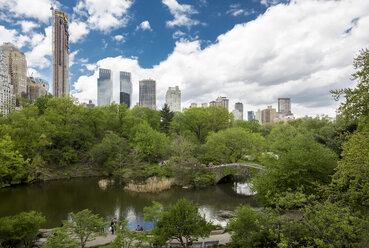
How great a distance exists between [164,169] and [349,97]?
25.6 meters

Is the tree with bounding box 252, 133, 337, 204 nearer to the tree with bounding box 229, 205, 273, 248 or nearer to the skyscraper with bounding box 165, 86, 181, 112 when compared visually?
the tree with bounding box 229, 205, 273, 248

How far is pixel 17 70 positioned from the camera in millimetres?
107438

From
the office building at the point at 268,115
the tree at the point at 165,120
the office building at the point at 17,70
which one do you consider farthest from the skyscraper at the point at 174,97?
the tree at the point at 165,120

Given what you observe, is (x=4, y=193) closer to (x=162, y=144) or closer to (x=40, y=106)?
(x=162, y=144)

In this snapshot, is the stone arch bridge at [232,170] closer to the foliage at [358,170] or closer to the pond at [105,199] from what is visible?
the pond at [105,199]

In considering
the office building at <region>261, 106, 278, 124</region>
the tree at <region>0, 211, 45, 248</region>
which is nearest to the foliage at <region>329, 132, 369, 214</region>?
the tree at <region>0, 211, 45, 248</region>

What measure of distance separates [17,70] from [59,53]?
79.3 ft

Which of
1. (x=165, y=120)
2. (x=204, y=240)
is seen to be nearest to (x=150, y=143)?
(x=165, y=120)

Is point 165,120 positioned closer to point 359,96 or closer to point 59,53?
point 359,96

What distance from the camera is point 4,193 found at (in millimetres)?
26812

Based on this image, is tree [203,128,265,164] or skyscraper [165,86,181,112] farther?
skyscraper [165,86,181,112]

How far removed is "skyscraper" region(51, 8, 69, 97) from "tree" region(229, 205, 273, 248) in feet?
433

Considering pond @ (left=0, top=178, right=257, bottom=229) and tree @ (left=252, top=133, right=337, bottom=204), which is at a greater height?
tree @ (left=252, top=133, right=337, bottom=204)

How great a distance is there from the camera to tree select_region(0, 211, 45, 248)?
11.4 metres
